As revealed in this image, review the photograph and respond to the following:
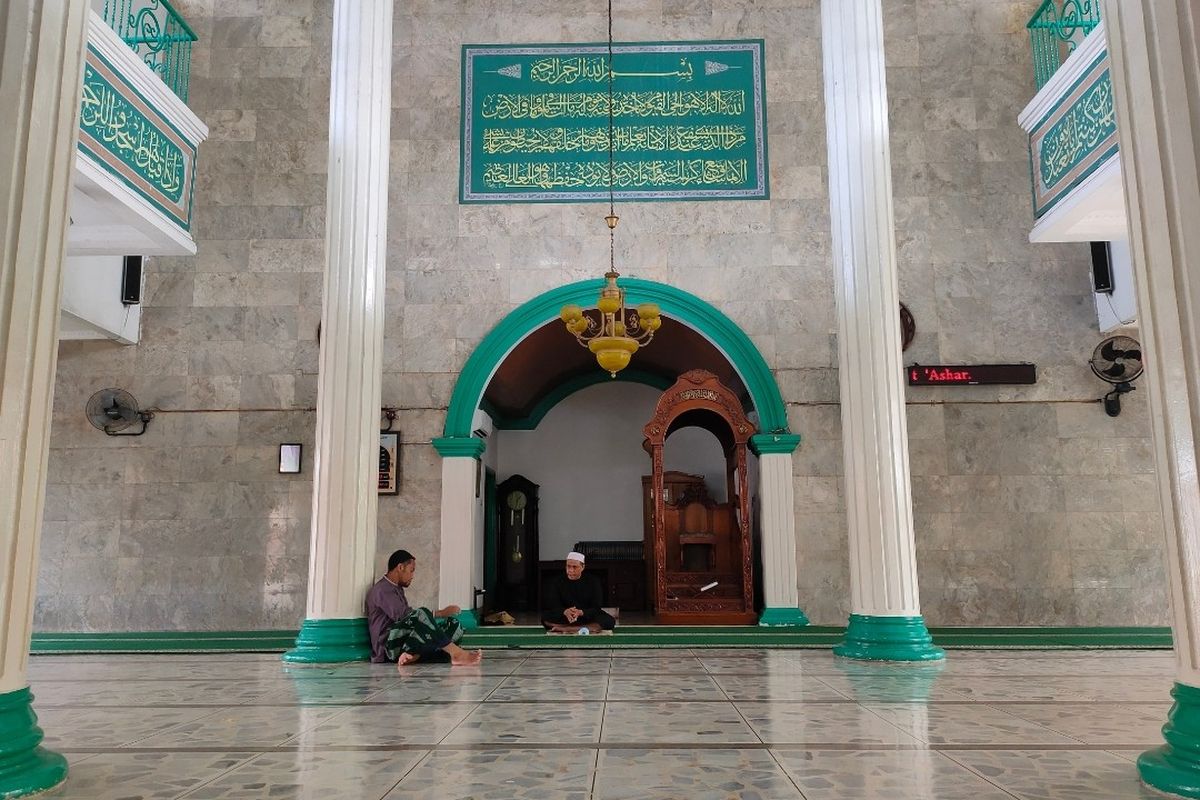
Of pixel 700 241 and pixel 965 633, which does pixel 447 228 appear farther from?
pixel 965 633

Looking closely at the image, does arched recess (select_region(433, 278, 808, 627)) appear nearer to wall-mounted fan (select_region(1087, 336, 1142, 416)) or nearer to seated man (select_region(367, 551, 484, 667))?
seated man (select_region(367, 551, 484, 667))

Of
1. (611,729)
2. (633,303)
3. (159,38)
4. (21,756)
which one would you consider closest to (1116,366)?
(633,303)

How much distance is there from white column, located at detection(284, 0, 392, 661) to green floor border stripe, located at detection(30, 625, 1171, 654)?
1089 mm

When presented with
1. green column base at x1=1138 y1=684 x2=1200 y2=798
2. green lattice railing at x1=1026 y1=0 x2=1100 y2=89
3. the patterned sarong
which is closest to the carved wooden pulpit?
the patterned sarong

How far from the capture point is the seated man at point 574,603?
6746mm

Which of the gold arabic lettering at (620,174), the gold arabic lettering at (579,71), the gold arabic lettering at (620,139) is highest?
the gold arabic lettering at (579,71)

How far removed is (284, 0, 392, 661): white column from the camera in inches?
195

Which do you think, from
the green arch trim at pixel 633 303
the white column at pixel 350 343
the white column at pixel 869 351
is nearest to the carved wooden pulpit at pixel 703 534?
the green arch trim at pixel 633 303

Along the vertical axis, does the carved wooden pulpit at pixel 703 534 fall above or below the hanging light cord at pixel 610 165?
below

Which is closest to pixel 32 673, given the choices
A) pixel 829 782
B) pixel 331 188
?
pixel 331 188

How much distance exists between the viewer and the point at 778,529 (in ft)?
25.6

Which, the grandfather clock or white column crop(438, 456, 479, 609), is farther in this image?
the grandfather clock

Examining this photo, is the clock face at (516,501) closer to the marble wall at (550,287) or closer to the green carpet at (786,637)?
the marble wall at (550,287)

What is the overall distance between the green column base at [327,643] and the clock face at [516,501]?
5786mm
